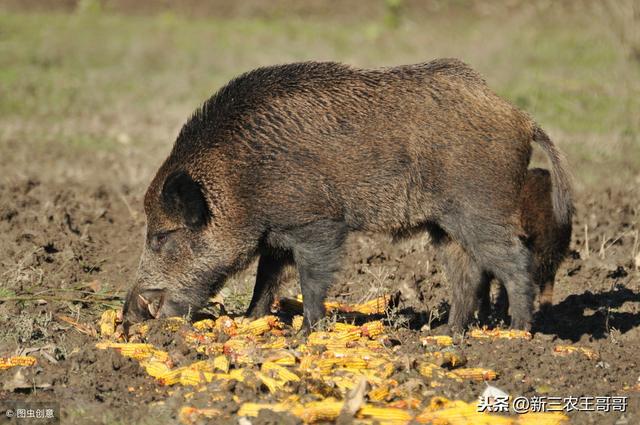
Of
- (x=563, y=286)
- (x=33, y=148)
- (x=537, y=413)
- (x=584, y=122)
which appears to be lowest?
(x=537, y=413)

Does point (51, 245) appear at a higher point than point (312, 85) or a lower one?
lower

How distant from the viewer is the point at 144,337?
584 centimetres

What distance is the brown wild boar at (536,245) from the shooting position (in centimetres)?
661

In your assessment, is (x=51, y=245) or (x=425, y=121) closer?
(x=425, y=121)

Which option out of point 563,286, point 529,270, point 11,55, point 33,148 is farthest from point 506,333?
point 11,55

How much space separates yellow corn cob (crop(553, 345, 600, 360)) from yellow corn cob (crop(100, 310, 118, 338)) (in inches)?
99.5

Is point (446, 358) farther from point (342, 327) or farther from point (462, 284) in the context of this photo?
point (462, 284)

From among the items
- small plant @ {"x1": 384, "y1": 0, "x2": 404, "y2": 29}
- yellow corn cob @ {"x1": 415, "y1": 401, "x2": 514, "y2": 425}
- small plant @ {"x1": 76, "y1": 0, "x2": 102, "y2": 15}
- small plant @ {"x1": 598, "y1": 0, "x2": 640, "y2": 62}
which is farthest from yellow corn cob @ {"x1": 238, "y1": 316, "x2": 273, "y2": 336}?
small plant @ {"x1": 76, "y1": 0, "x2": 102, "y2": 15}

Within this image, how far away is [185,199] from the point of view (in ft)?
19.7

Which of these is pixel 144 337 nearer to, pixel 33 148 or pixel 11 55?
pixel 33 148

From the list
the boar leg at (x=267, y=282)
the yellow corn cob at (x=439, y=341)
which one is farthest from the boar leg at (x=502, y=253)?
the boar leg at (x=267, y=282)

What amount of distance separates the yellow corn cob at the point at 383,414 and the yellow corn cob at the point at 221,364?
0.85m

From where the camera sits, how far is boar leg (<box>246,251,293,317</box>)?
21.4 feet

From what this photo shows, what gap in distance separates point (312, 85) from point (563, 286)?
8.42 ft
